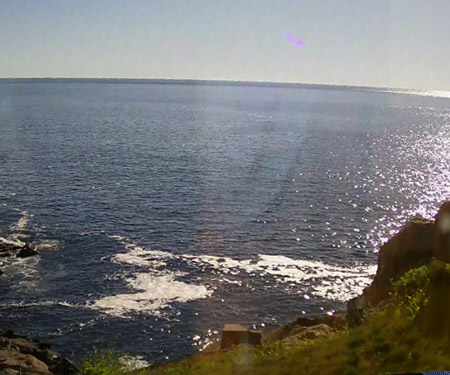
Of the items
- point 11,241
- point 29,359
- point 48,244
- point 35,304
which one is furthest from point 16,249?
point 29,359

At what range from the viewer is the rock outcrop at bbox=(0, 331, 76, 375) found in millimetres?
32969

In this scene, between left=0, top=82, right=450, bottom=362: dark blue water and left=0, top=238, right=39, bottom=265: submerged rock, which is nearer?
left=0, top=82, right=450, bottom=362: dark blue water

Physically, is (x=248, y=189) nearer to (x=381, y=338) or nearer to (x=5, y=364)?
(x=5, y=364)

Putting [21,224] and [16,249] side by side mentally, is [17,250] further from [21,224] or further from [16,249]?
[21,224]

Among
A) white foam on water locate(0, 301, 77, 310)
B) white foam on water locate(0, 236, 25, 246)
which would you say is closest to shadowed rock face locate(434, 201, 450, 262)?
white foam on water locate(0, 301, 77, 310)

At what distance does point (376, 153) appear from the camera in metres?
129

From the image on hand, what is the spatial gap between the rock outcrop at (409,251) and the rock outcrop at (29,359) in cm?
1949

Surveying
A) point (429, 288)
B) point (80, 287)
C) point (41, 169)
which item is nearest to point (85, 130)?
point (41, 169)

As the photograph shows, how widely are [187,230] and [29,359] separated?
32266 millimetres

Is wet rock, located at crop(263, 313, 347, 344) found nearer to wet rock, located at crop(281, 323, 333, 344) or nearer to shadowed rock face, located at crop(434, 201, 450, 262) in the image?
wet rock, located at crop(281, 323, 333, 344)

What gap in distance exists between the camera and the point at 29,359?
34531mm

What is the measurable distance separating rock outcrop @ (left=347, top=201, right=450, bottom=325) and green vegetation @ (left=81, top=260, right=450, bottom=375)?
1107 centimetres

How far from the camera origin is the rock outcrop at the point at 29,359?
3297 cm

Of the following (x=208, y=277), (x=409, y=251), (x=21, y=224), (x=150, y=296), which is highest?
(x=409, y=251)
